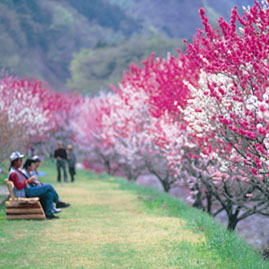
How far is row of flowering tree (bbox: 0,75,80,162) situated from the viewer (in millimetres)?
17609

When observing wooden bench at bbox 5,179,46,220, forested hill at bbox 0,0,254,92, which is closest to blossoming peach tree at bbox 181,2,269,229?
wooden bench at bbox 5,179,46,220

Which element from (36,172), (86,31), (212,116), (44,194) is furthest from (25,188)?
(86,31)

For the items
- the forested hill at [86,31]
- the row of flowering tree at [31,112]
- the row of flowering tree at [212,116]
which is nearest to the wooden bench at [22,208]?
the row of flowering tree at [212,116]

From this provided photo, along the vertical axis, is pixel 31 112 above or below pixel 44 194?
above

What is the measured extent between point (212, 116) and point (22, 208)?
5672mm

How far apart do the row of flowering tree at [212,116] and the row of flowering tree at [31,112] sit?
486 cm

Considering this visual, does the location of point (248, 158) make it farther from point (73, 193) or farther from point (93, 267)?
point (73, 193)

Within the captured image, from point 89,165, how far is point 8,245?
3164 cm

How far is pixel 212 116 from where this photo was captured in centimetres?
778

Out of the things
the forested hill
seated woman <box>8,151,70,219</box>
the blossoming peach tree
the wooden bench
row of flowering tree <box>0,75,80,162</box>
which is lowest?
the wooden bench

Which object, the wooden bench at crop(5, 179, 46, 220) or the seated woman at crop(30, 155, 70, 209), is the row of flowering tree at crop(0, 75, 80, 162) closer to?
the seated woman at crop(30, 155, 70, 209)

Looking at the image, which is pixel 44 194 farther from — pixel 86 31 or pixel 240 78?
pixel 86 31

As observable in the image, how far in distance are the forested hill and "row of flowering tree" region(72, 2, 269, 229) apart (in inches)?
1407

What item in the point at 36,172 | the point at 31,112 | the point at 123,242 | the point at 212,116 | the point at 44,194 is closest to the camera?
the point at 212,116
